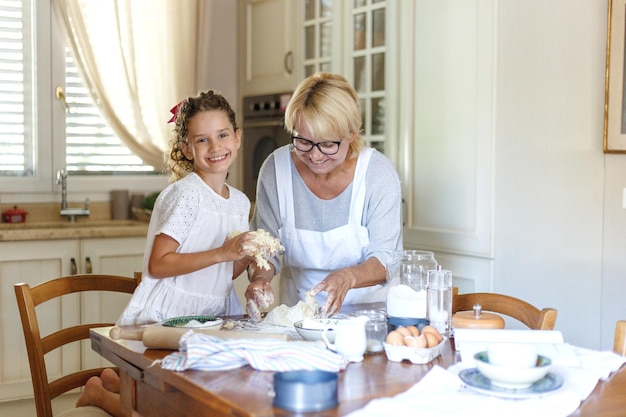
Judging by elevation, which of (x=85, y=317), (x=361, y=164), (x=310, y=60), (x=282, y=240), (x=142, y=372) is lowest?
(x=85, y=317)

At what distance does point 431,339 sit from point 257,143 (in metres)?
2.98

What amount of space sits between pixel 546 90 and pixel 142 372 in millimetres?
1874

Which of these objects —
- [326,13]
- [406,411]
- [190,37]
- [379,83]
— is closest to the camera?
[406,411]

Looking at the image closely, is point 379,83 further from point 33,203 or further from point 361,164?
point 33,203

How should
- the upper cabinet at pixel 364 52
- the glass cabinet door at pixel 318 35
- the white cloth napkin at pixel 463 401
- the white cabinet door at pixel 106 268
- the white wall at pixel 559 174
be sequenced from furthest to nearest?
the glass cabinet door at pixel 318 35
the white cabinet door at pixel 106 268
the upper cabinet at pixel 364 52
the white wall at pixel 559 174
the white cloth napkin at pixel 463 401

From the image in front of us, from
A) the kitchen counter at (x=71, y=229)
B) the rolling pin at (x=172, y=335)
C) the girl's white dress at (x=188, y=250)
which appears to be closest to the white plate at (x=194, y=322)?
the rolling pin at (x=172, y=335)

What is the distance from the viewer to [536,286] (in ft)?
9.82

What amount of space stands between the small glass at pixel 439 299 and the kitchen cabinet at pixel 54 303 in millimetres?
2273

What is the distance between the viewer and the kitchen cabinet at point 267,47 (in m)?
4.32

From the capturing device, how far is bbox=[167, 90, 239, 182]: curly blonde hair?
233cm

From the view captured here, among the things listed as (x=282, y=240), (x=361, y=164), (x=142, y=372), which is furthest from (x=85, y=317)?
(x=142, y=372)

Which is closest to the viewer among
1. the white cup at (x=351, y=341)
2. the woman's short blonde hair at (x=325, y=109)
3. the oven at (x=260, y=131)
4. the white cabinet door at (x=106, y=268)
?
the white cup at (x=351, y=341)

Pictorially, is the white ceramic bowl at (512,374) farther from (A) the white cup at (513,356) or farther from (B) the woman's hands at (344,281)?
(B) the woman's hands at (344,281)

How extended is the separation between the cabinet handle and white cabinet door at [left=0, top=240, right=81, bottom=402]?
1.42 m
